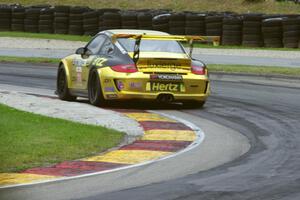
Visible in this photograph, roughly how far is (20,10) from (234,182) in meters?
35.5

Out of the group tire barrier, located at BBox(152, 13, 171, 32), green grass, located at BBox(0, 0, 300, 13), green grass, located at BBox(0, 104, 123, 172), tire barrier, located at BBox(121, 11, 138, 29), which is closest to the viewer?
green grass, located at BBox(0, 104, 123, 172)

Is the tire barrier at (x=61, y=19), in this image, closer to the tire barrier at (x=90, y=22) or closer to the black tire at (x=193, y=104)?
the tire barrier at (x=90, y=22)

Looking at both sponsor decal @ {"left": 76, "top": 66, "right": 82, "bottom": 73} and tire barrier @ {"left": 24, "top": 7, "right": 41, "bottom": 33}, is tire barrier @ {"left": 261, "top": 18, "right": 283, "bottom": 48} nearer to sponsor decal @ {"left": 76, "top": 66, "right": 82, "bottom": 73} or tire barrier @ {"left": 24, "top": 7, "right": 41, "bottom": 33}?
tire barrier @ {"left": 24, "top": 7, "right": 41, "bottom": 33}

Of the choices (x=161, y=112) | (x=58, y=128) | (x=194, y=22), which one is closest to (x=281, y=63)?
(x=194, y=22)

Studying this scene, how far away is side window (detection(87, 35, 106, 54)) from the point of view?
15.5m

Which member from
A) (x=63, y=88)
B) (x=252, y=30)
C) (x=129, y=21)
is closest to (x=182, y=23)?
(x=129, y=21)

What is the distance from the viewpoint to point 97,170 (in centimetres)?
881

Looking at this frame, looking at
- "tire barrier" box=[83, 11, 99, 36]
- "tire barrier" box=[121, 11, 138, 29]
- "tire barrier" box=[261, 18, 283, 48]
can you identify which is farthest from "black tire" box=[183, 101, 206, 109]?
"tire barrier" box=[83, 11, 99, 36]

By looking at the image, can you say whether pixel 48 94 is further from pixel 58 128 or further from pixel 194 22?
pixel 194 22

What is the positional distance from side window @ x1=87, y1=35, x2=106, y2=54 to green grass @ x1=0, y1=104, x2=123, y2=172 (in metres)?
2.83

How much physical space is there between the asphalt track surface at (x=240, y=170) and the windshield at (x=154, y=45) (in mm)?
1012

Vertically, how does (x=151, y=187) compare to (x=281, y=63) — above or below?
above

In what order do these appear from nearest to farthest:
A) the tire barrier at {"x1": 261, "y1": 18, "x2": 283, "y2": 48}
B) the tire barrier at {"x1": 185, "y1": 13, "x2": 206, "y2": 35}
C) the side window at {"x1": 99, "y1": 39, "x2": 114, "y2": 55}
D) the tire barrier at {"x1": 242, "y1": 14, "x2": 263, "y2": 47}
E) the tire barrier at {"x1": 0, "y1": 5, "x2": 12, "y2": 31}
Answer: the side window at {"x1": 99, "y1": 39, "x2": 114, "y2": 55} → the tire barrier at {"x1": 261, "y1": 18, "x2": 283, "y2": 48} → the tire barrier at {"x1": 242, "y1": 14, "x2": 263, "y2": 47} → the tire barrier at {"x1": 185, "y1": 13, "x2": 206, "y2": 35} → the tire barrier at {"x1": 0, "y1": 5, "x2": 12, "y2": 31}

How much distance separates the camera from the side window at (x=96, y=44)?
15.5 m
